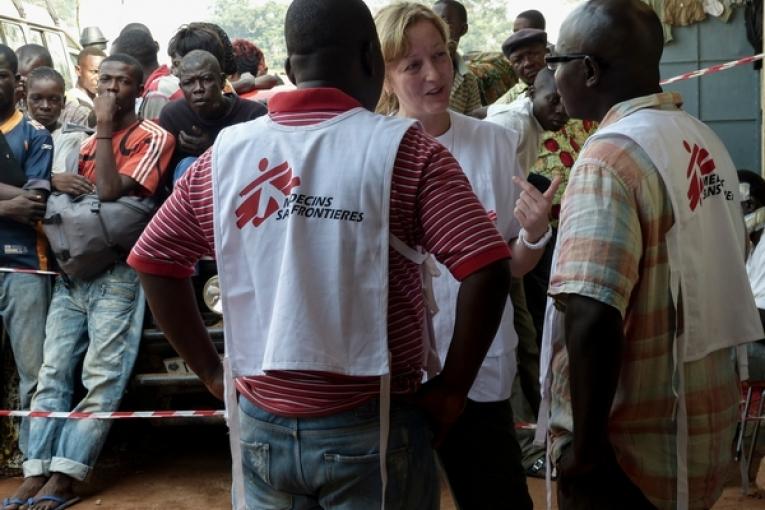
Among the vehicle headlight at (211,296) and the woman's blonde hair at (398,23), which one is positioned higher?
the woman's blonde hair at (398,23)

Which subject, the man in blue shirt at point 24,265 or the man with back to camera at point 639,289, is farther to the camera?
the man in blue shirt at point 24,265

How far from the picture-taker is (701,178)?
257 cm

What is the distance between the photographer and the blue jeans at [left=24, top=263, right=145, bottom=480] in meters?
5.93

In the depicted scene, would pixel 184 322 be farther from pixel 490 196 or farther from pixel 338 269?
pixel 490 196

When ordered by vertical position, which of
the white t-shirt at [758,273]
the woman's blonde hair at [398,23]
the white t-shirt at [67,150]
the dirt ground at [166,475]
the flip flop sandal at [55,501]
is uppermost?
the woman's blonde hair at [398,23]

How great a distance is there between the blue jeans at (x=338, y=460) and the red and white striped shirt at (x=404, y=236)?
0.04 metres

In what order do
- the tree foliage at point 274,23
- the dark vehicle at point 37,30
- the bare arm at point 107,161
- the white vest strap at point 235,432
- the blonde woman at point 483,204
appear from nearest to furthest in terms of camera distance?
the white vest strap at point 235,432, the blonde woman at point 483,204, the bare arm at point 107,161, the dark vehicle at point 37,30, the tree foliage at point 274,23

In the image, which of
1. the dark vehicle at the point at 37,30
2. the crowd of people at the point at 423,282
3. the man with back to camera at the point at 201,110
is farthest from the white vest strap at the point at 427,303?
the dark vehicle at the point at 37,30

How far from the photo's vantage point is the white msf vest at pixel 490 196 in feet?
11.1

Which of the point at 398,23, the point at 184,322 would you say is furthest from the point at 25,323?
the point at 184,322

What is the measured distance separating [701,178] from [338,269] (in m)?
0.89

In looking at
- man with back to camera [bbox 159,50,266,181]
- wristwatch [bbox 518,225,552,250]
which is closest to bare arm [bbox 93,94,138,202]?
man with back to camera [bbox 159,50,266,181]

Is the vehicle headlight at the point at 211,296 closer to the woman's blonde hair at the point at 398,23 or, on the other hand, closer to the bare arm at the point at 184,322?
the woman's blonde hair at the point at 398,23

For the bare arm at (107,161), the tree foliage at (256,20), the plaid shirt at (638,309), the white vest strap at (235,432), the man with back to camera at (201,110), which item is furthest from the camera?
the tree foliage at (256,20)
